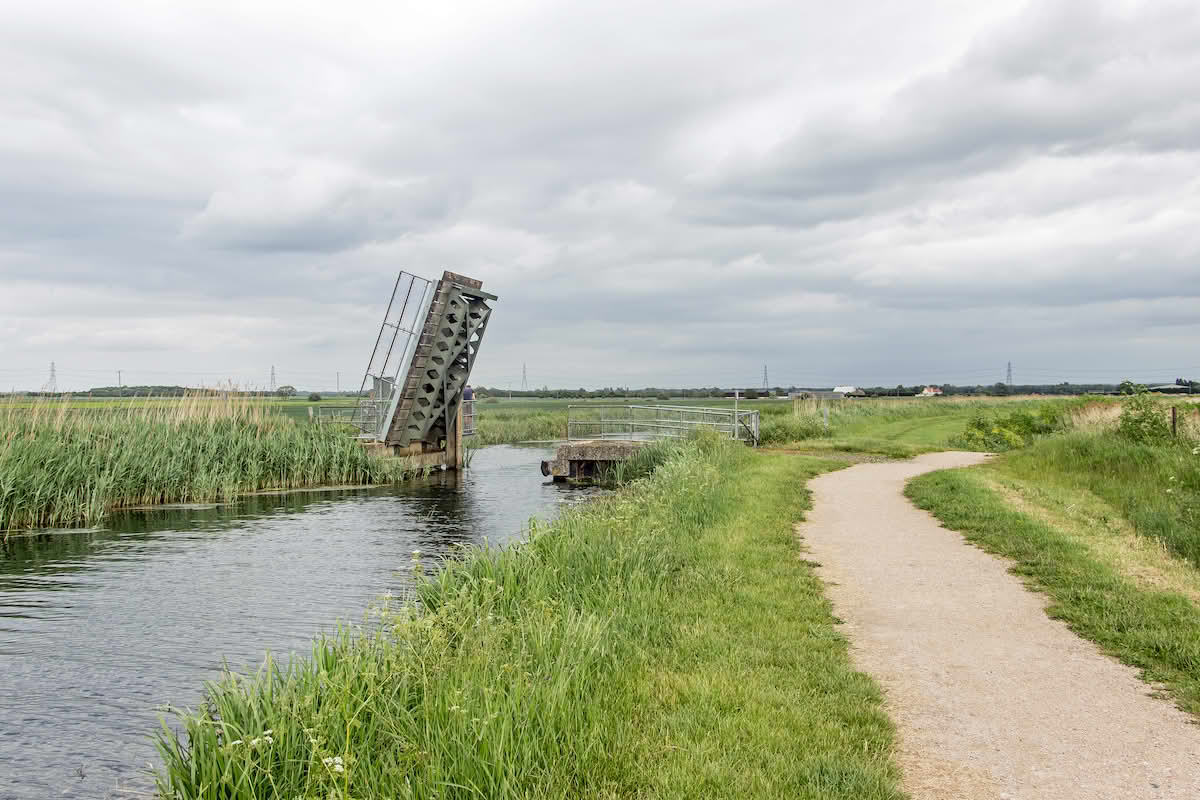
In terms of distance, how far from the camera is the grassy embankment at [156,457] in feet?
61.3

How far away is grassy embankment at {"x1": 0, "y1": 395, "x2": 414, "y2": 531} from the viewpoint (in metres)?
18.7

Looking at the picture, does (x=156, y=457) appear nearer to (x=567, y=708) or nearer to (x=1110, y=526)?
(x=567, y=708)

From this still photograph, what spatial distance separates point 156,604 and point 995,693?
10.4 meters

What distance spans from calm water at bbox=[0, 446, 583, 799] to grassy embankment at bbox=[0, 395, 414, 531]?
1074 millimetres

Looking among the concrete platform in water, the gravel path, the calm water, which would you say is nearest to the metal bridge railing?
the concrete platform in water

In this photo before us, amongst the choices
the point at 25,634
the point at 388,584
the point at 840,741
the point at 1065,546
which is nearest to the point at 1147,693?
the point at 840,741

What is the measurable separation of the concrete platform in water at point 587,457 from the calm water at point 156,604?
689cm

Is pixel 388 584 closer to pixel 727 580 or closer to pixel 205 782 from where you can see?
pixel 727 580

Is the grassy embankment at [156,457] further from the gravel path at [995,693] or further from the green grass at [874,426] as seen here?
the gravel path at [995,693]

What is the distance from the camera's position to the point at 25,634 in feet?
34.0

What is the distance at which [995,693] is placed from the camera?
6492mm

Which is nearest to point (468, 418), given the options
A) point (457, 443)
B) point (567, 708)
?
point (457, 443)

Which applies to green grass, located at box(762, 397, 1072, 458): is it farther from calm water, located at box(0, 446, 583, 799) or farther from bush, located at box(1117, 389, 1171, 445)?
calm water, located at box(0, 446, 583, 799)

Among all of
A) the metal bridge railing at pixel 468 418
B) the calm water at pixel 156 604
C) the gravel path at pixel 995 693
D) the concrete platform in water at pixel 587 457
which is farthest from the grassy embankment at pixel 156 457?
the gravel path at pixel 995 693
